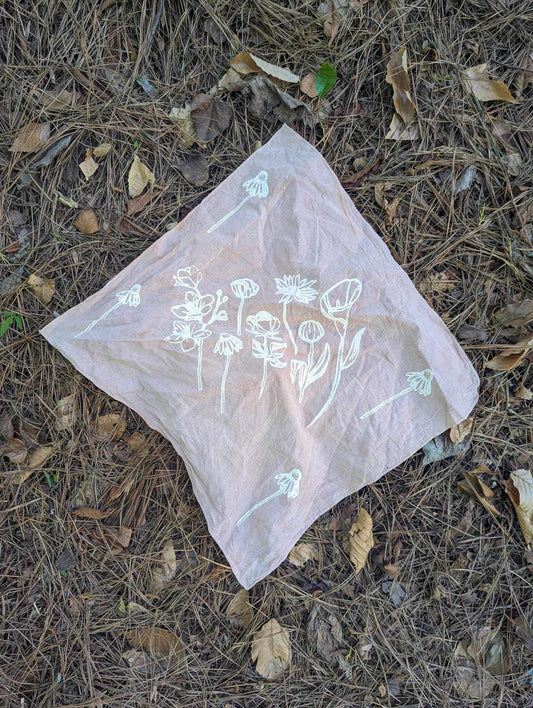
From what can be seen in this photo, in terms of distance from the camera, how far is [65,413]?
163 cm

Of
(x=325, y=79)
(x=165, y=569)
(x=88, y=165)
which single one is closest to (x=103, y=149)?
(x=88, y=165)

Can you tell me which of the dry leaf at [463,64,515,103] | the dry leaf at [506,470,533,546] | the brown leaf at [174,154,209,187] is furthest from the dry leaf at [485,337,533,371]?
the brown leaf at [174,154,209,187]

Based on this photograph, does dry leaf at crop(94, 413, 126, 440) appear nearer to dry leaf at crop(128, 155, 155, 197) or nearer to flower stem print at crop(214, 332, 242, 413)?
flower stem print at crop(214, 332, 242, 413)

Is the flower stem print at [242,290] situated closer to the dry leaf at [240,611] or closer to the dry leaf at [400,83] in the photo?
the dry leaf at [400,83]

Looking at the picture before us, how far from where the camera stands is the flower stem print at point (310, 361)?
1.56 metres

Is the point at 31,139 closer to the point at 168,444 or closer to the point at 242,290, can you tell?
the point at 242,290

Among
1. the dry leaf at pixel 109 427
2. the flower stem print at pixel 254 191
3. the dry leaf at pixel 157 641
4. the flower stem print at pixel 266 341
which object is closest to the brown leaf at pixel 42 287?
the dry leaf at pixel 109 427

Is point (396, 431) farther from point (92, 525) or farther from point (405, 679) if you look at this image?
point (92, 525)

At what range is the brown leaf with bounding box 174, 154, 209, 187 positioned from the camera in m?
1.62

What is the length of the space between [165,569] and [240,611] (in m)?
0.30

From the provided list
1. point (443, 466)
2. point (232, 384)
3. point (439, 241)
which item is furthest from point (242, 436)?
point (439, 241)

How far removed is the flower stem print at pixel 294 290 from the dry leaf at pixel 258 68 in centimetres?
67

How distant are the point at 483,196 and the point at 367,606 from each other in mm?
1489

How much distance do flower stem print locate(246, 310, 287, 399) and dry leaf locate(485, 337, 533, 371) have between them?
0.74 meters
